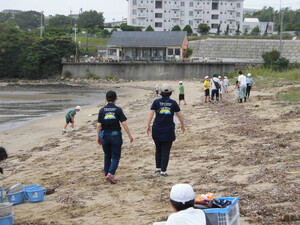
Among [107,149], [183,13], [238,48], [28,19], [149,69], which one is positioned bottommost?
[149,69]

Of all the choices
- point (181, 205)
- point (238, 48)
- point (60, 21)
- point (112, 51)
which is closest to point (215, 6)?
point (112, 51)

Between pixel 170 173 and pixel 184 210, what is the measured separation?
4.74 meters

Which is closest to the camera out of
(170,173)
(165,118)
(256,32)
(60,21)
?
(165,118)

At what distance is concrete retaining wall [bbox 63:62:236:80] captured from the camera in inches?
2484

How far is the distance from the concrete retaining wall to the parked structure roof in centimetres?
994

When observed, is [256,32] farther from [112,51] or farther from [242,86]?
[242,86]

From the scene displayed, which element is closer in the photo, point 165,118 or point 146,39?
point 165,118

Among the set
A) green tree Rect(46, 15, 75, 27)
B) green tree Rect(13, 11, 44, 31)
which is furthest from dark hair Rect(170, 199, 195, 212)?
green tree Rect(13, 11, 44, 31)

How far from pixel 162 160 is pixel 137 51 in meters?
Result: 71.3

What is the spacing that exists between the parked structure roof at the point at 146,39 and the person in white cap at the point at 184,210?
2865 inches

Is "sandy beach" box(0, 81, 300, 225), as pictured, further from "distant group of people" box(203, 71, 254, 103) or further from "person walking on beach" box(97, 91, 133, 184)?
"distant group of people" box(203, 71, 254, 103)

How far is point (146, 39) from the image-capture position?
255ft

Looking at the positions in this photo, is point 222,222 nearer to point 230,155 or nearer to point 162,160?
point 162,160

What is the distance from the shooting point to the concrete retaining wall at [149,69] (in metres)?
63.1
